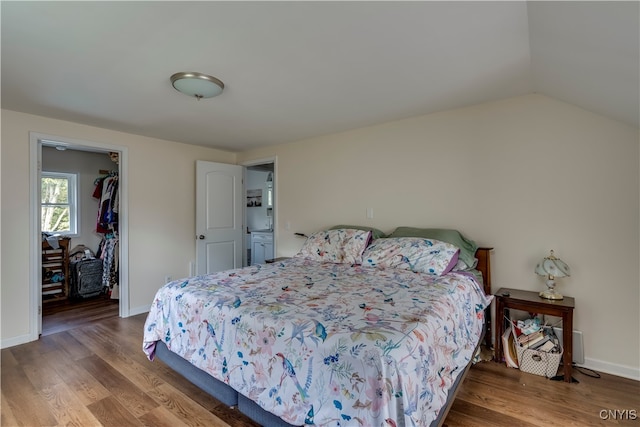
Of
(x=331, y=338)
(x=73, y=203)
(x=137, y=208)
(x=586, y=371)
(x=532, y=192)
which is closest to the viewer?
(x=331, y=338)

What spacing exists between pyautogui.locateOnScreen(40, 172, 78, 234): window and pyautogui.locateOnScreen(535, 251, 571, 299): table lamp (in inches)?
238

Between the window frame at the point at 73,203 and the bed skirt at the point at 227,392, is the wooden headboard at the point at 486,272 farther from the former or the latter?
the window frame at the point at 73,203

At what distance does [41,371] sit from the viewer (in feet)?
7.71

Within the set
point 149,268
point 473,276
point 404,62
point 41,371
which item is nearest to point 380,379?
point 473,276

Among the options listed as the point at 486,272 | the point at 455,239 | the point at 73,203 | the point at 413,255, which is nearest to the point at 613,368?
the point at 486,272

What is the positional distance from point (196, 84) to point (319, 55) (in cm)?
93

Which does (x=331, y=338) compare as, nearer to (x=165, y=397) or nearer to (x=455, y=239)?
(x=165, y=397)

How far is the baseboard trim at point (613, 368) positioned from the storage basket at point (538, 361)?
30cm

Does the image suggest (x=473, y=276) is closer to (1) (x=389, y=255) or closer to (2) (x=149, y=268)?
(1) (x=389, y=255)

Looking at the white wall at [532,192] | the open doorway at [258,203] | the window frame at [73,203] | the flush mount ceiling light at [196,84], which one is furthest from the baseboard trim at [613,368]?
the window frame at [73,203]

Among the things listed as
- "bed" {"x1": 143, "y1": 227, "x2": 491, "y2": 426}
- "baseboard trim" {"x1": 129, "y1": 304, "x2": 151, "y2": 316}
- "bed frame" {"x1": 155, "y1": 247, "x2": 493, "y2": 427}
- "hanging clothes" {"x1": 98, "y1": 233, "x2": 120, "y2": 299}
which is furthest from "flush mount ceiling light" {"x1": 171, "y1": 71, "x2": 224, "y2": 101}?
"hanging clothes" {"x1": 98, "y1": 233, "x2": 120, "y2": 299}

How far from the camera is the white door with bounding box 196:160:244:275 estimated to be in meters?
4.32

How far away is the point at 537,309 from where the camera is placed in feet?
7.36

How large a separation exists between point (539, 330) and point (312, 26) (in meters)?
2.66
